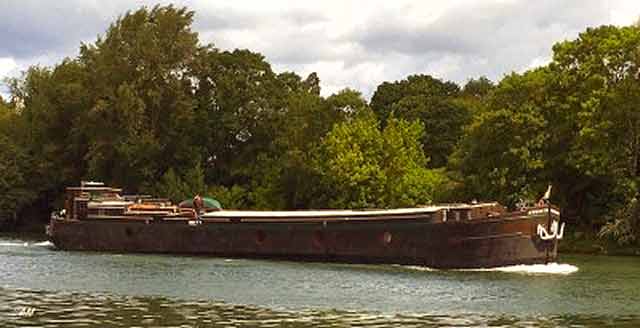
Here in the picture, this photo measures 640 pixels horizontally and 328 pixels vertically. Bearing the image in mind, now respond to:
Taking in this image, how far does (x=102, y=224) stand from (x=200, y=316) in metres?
44.4

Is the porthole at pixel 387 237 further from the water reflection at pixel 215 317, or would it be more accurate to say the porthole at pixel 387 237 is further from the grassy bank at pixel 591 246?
the water reflection at pixel 215 317

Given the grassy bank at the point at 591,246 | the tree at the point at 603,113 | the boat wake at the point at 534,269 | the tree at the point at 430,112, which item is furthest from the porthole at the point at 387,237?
the tree at the point at 430,112

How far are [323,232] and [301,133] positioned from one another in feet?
120

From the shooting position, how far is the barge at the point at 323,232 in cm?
6438

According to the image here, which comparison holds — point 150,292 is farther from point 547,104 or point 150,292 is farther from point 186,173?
point 186,173

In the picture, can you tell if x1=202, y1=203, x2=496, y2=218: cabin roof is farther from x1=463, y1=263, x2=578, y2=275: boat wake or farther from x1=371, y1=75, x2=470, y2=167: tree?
x1=371, y1=75, x2=470, y2=167: tree

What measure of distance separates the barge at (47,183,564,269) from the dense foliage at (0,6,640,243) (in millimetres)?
17826

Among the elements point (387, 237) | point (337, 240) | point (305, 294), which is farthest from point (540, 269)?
point (305, 294)

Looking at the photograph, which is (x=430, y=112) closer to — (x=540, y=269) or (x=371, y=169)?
(x=371, y=169)

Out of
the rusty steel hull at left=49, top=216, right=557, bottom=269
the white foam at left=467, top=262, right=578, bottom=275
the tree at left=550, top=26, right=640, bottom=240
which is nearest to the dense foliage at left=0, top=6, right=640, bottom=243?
the tree at left=550, top=26, right=640, bottom=240

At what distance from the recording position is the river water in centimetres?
3947

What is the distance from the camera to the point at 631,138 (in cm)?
8438

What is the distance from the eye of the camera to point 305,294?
48375 mm

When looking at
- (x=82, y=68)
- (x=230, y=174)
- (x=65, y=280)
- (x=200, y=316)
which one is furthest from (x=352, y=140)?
(x=200, y=316)
